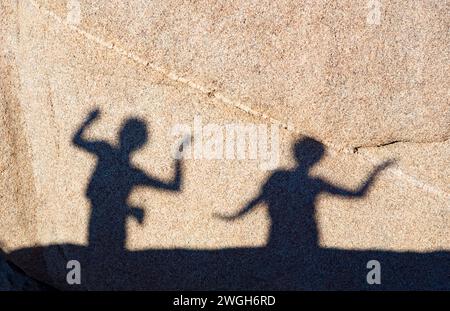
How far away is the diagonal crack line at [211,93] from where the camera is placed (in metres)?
2.02

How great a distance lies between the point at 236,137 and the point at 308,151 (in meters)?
0.30

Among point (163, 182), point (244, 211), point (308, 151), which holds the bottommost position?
point (244, 211)

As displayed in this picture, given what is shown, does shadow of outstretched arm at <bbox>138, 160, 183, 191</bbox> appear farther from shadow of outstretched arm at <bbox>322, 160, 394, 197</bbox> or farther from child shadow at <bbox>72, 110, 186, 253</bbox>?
shadow of outstretched arm at <bbox>322, 160, 394, 197</bbox>

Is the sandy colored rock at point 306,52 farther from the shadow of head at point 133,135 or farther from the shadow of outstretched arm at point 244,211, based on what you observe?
the shadow of outstretched arm at point 244,211

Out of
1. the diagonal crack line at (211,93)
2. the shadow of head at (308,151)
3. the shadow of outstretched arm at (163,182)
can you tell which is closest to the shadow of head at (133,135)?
the shadow of outstretched arm at (163,182)

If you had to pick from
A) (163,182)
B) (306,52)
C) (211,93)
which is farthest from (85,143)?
(306,52)

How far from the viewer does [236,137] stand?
2.04 meters

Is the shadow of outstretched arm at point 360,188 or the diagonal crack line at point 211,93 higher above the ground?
the diagonal crack line at point 211,93

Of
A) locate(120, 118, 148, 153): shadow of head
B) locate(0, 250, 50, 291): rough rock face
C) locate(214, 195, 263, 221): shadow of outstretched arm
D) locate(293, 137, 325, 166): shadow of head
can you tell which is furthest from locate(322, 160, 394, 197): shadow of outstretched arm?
locate(0, 250, 50, 291): rough rock face

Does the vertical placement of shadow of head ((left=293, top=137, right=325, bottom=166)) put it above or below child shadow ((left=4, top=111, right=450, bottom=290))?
above

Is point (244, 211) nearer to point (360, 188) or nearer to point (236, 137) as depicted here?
point (236, 137)

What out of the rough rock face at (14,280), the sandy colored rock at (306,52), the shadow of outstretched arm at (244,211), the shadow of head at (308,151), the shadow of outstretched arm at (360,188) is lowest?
the rough rock face at (14,280)

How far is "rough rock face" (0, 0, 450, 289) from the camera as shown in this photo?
1995mm

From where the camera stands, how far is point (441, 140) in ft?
6.68
